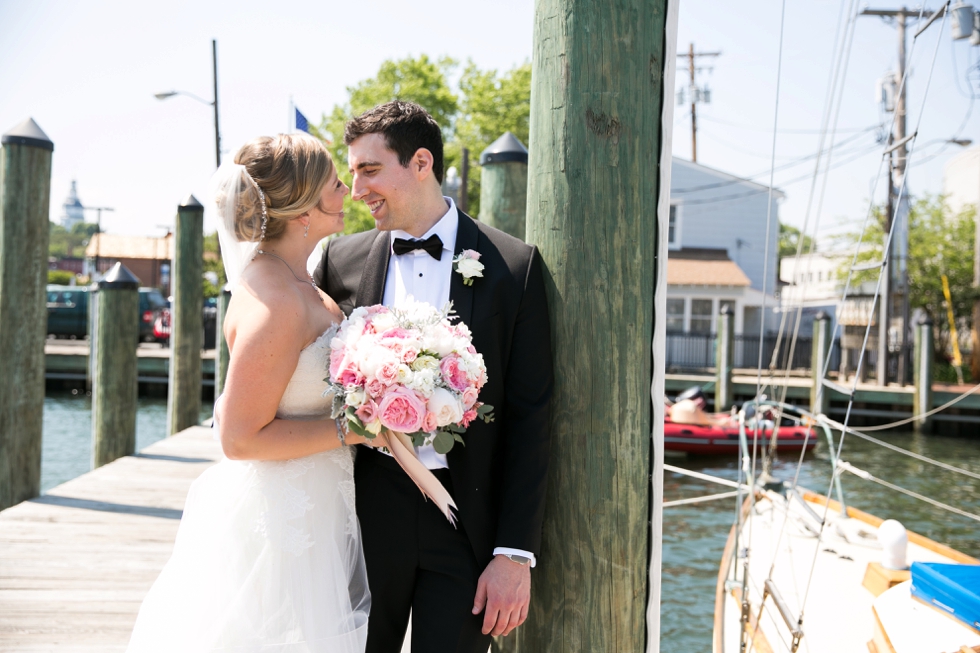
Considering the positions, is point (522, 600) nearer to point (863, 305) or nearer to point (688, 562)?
→ point (688, 562)

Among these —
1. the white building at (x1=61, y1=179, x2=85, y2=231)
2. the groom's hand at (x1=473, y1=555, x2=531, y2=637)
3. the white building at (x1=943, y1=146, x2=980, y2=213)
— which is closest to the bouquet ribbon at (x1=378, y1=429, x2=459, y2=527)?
the groom's hand at (x1=473, y1=555, x2=531, y2=637)

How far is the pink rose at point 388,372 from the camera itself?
5.89 feet

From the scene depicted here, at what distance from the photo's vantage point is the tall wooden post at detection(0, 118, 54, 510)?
230 inches

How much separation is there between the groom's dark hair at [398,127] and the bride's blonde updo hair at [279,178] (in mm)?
148

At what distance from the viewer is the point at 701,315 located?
25109 millimetres

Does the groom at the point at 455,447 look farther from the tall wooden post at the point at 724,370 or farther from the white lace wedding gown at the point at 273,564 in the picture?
the tall wooden post at the point at 724,370

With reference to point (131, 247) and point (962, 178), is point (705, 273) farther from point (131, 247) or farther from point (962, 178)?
point (131, 247)

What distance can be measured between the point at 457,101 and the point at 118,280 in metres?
20.0

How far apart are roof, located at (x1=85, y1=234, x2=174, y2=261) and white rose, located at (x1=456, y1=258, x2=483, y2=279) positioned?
5456 centimetres

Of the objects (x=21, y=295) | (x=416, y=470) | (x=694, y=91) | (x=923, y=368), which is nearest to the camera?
(x=416, y=470)

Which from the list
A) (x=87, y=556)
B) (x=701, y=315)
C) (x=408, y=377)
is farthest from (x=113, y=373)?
(x=701, y=315)

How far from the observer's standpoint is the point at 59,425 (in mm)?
16406

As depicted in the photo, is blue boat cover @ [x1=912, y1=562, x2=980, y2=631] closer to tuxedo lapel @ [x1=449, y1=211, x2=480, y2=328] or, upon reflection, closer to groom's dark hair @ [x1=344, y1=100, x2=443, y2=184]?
tuxedo lapel @ [x1=449, y1=211, x2=480, y2=328]

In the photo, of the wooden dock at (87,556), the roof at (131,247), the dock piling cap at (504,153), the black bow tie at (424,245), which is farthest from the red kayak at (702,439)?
the roof at (131,247)
